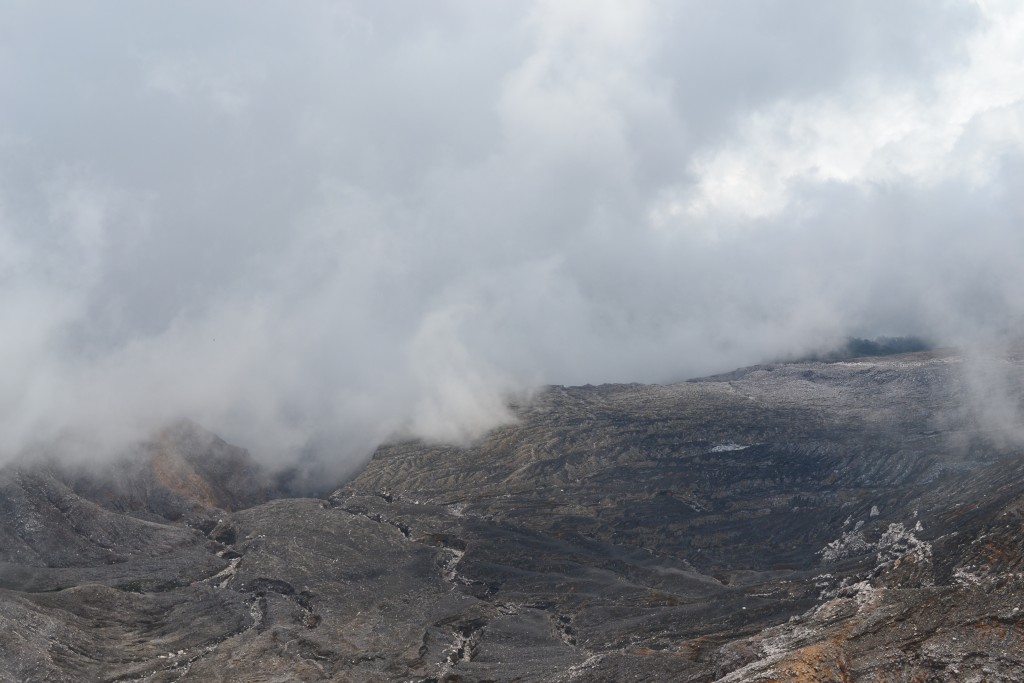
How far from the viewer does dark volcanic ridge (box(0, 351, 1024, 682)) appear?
62.1 m

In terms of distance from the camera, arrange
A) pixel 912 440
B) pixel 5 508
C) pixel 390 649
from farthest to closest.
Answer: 1. pixel 912 440
2. pixel 5 508
3. pixel 390 649

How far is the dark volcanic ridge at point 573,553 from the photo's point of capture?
204ft

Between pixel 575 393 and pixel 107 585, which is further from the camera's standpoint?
pixel 575 393

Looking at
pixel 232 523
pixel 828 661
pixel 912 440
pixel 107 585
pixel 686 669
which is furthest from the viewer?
pixel 912 440

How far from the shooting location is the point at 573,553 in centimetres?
11588

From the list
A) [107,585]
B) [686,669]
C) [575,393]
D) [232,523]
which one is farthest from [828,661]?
[575,393]

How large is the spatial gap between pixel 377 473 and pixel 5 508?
211 feet

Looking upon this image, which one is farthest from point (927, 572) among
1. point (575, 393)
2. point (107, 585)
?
point (575, 393)

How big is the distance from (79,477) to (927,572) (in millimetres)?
117611

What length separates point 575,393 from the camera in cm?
19825

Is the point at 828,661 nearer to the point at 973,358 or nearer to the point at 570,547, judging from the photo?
the point at 570,547

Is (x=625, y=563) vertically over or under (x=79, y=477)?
under

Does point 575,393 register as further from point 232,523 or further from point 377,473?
point 232,523

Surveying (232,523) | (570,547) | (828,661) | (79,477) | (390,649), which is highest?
(79,477)
